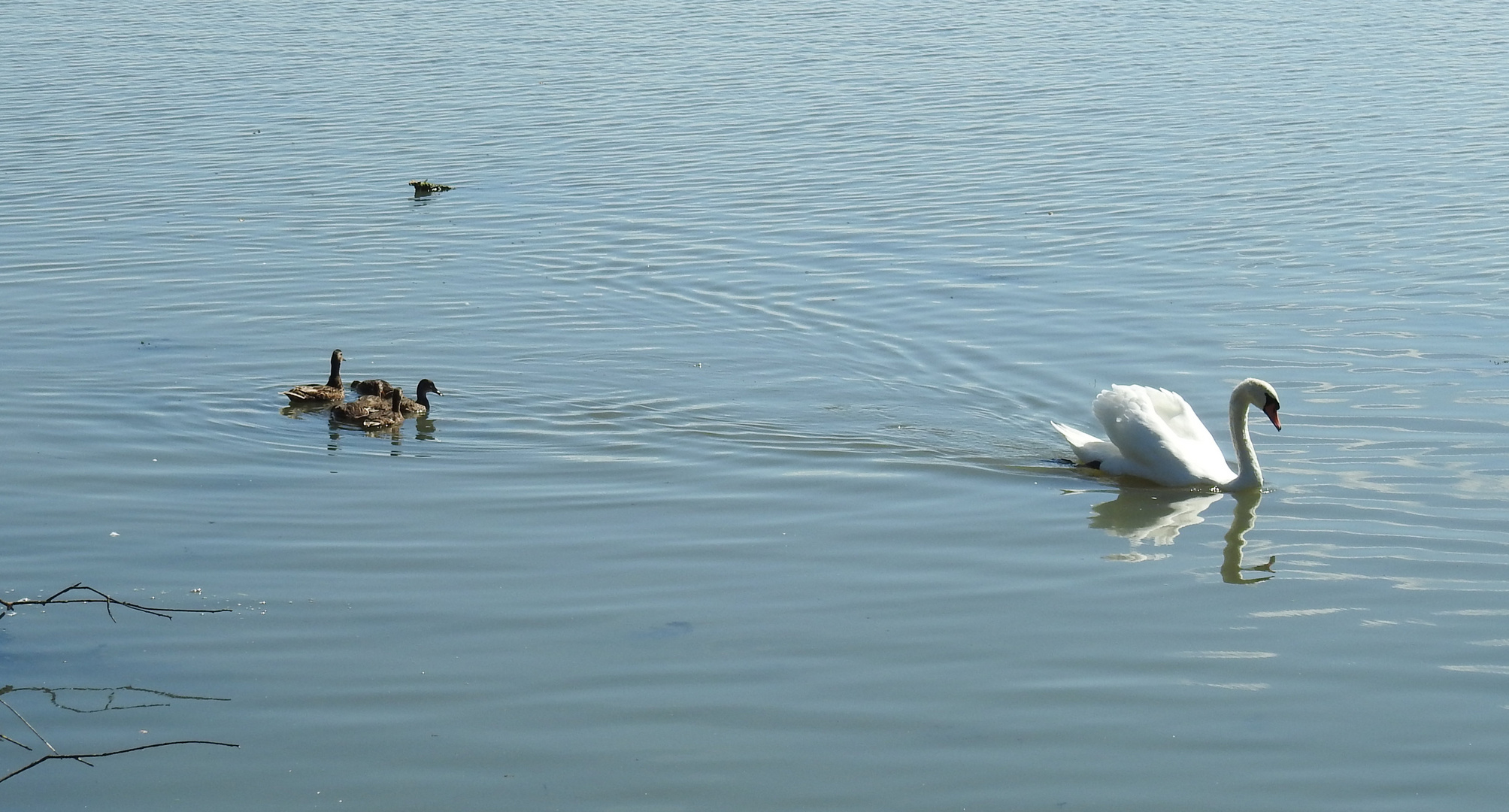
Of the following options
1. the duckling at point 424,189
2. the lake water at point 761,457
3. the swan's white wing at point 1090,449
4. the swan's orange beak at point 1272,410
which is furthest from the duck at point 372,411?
the duckling at point 424,189

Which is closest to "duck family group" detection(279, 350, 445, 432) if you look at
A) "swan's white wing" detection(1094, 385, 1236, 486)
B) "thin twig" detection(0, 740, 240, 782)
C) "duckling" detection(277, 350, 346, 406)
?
"duckling" detection(277, 350, 346, 406)

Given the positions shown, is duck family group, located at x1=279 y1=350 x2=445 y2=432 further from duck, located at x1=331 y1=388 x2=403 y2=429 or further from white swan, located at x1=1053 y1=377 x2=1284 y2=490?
white swan, located at x1=1053 y1=377 x2=1284 y2=490

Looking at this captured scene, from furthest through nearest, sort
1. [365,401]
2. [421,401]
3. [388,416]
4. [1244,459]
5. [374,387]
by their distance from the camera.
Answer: [374,387], [421,401], [365,401], [388,416], [1244,459]

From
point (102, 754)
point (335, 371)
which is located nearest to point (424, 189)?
point (335, 371)

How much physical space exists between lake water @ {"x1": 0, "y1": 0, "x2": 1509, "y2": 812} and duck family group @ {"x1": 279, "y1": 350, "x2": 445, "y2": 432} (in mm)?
114

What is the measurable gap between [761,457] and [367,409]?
8.48 ft

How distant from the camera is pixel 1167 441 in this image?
9461mm

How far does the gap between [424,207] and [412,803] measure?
12188 mm

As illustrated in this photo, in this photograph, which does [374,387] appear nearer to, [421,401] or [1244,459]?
[421,401]

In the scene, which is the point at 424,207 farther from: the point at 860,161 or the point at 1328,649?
the point at 1328,649

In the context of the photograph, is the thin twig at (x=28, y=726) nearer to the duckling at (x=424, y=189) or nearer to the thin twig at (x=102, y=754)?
the thin twig at (x=102, y=754)

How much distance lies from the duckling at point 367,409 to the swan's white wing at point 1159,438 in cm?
434

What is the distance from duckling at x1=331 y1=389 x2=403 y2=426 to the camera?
10.4 meters

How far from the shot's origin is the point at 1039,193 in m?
17.2
